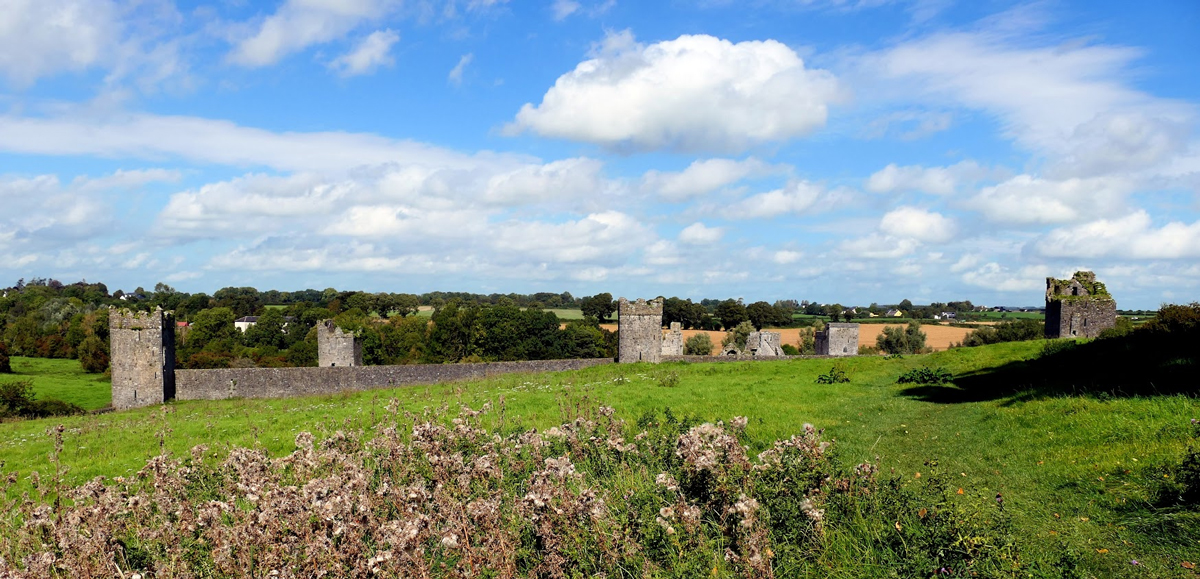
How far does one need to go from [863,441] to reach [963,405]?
272 inches

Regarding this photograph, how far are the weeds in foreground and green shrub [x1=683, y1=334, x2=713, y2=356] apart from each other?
6753cm

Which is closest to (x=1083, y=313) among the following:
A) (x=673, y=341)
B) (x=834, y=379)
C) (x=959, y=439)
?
(x=834, y=379)

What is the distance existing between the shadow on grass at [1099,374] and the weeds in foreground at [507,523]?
9.49 meters

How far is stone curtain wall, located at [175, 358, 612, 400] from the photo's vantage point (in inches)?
1420

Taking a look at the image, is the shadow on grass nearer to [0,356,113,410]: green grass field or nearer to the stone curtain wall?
the stone curtain wall

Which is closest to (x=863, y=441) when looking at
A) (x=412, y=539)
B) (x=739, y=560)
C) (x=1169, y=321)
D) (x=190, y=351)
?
(x=739, y=560)

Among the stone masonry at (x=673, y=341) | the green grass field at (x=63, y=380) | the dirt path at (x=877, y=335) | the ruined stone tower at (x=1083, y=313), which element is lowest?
the green grass field at (x=63, y=380)

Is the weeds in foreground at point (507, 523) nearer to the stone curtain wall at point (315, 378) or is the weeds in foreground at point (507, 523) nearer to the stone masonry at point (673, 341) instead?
the stone curtain wall at point (315, 378)

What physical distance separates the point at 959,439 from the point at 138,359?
3930 cm

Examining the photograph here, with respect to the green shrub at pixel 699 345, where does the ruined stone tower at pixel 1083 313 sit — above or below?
above

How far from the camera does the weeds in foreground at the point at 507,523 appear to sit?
15.8 ft

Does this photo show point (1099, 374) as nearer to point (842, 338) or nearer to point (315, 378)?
point (315, 378)

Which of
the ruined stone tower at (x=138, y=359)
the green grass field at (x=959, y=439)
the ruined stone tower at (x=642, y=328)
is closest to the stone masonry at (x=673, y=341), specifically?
the ruined stone tower at (x=642, y=328)

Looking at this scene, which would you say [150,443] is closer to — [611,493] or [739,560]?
[611,493]
